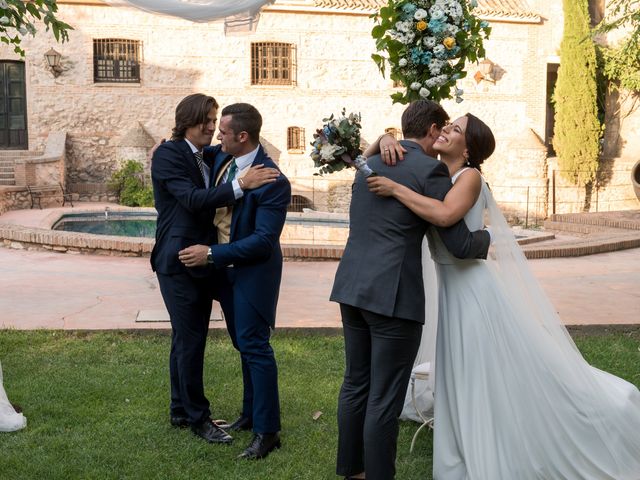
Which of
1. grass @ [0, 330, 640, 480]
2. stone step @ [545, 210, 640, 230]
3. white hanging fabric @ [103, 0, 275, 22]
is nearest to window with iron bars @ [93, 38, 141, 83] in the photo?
stone step @ [545, 210, 640, 230]

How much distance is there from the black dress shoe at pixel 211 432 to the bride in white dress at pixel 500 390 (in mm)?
1185

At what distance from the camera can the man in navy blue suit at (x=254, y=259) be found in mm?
4090

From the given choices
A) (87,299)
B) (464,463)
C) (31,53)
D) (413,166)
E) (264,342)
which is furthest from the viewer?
(31,53)

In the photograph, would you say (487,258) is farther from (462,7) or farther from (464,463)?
(462,7)

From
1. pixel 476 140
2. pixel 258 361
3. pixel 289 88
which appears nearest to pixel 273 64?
pixel 289 88

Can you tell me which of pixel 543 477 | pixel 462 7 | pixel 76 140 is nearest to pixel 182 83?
pixel 76 140

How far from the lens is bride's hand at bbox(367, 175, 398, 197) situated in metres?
3.40

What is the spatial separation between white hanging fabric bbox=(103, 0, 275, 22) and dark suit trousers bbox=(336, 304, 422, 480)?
112 inches

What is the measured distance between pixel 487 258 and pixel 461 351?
0.50 metres

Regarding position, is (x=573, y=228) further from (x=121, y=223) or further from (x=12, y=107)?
(x=12, y=107)

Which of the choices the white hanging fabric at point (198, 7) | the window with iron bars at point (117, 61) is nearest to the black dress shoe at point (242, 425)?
the white hanging fabric at point (198, 7)

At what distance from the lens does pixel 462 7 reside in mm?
4488

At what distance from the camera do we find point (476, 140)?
3857 mm

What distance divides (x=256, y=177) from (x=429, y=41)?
1.29 meters
